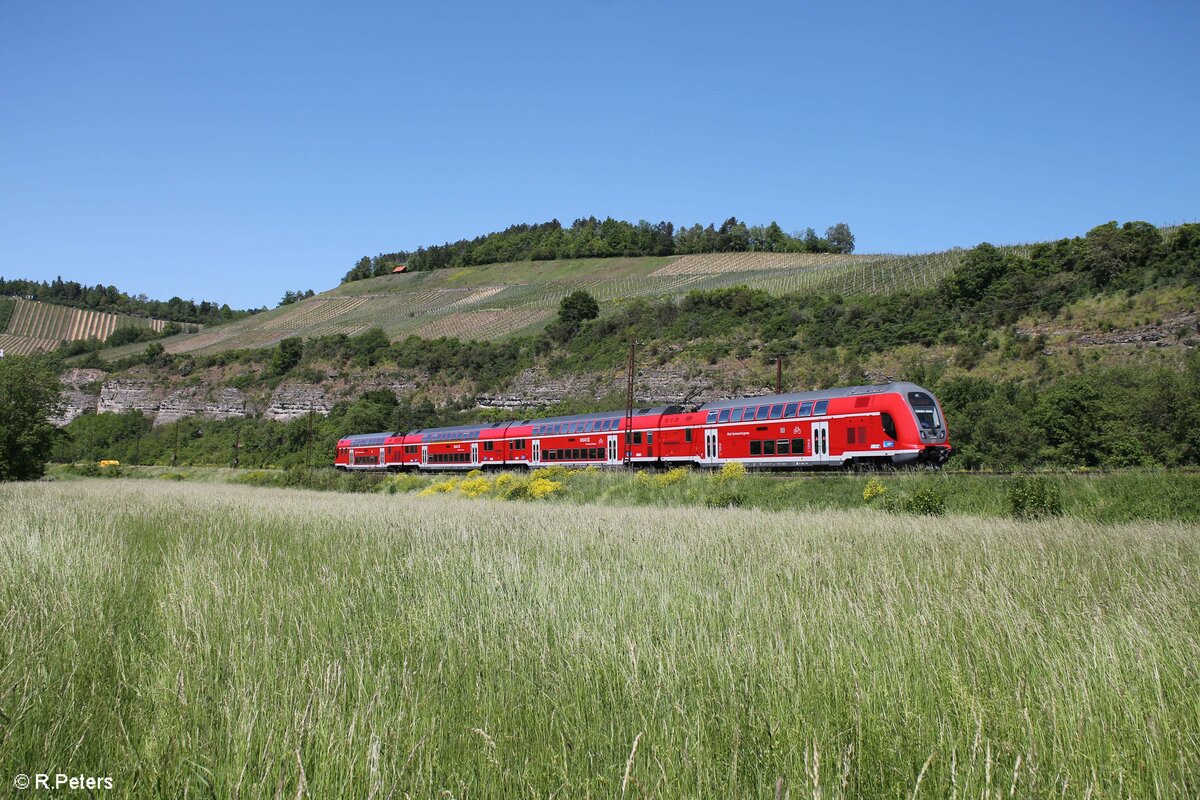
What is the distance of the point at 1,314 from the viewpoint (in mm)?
122875

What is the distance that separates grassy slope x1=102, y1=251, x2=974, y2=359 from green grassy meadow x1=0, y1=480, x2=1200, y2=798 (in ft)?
240

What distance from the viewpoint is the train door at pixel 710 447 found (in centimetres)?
3186

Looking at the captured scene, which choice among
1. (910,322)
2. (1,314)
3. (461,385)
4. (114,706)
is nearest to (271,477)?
(461,385)

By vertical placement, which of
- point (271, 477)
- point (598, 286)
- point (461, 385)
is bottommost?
point (271, 477)

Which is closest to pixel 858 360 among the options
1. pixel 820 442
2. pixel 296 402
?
pixel 820 442

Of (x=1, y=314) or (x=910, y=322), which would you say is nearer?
(x=910, y=322)

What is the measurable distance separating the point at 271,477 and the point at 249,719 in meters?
53.0

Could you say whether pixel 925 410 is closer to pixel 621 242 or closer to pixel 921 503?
pixel 921 503

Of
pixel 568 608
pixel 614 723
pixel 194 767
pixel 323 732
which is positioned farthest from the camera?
pixel 568 608

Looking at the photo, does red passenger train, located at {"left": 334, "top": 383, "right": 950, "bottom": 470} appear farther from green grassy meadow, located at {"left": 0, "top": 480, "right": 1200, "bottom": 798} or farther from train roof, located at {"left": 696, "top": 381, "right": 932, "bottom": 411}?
green grassy meadow, located at {"left": 0, "top": 480, "right": 1200, "bottom": 798}

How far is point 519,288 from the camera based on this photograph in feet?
372

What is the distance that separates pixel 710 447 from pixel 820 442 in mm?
5658

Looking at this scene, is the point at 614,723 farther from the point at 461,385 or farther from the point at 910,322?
the point at 461,385

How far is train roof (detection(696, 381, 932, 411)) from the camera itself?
84.7 ft
